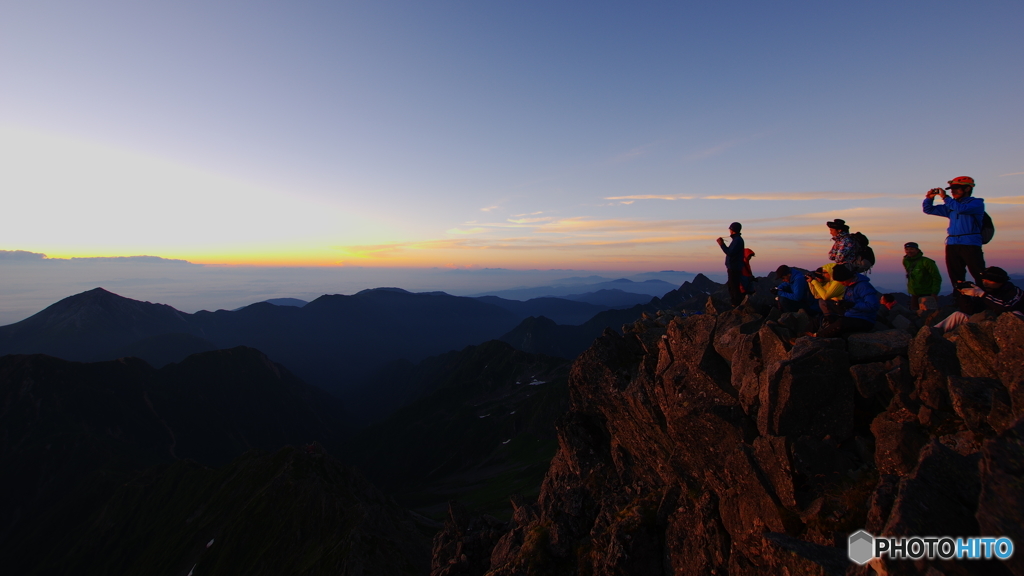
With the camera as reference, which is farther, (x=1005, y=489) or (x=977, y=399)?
(x=977, y=399)

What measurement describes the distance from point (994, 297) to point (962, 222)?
486 centimetres

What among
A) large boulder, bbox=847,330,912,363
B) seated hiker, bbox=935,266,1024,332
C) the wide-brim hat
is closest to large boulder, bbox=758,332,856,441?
large boulder, bbox=847,330,912,363

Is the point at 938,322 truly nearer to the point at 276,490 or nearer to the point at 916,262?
the point at 916,262

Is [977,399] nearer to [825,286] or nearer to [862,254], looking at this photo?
[825,286]

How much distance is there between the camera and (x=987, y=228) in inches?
613

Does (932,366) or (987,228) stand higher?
(987,228)

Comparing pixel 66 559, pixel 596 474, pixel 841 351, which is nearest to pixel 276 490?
A: pixel 66 559

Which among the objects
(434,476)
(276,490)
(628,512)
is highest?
(628,512)

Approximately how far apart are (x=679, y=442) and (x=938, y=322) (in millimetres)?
10859

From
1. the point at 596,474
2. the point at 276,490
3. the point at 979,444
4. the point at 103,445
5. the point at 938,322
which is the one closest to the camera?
the point at 979,444

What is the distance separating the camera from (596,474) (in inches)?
1141

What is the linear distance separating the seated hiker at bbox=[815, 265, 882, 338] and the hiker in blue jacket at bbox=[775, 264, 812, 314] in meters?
2.54

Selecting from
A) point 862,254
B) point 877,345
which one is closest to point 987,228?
point 862,254

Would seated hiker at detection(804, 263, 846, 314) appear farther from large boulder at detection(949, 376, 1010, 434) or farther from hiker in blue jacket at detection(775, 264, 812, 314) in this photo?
large boulder at detection(949, 376, 1010, 434)
